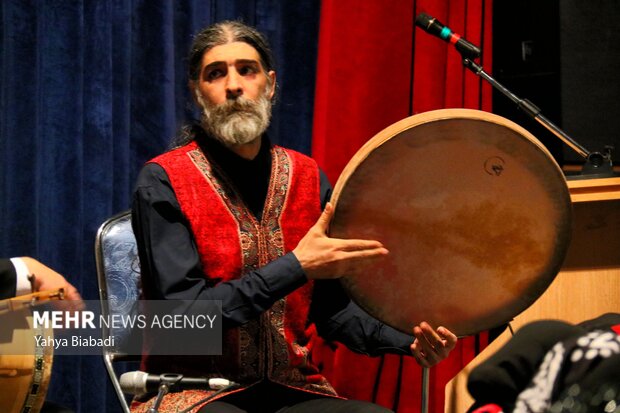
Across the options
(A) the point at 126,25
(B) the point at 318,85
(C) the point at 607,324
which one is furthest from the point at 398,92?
(C) the point at 607,324

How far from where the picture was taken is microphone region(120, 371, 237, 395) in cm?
168

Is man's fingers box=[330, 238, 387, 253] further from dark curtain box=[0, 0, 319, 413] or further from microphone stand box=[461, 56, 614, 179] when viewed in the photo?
dark curtain box=[0, 0, 319, 413]

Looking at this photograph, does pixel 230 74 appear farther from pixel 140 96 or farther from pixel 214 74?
pixel 140 96

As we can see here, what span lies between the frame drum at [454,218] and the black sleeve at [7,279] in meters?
0.70

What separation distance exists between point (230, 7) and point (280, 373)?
1494 millimetres

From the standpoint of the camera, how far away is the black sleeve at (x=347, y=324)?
1975 mm

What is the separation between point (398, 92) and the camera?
2955 mm

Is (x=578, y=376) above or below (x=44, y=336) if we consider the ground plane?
above

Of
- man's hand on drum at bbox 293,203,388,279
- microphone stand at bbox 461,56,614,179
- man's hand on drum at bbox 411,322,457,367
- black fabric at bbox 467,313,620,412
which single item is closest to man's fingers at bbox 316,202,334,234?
man's hand on drum at bbox 293,203,388,279

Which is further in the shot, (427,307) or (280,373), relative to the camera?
(280,373)

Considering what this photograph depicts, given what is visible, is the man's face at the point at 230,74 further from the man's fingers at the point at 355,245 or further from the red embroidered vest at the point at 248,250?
the man's fingers at the point at 355,245

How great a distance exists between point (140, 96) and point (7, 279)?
46.4 inches

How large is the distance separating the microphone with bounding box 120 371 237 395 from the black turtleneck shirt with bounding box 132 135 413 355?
0.15 metres

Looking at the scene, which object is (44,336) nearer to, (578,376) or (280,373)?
(280,373)
